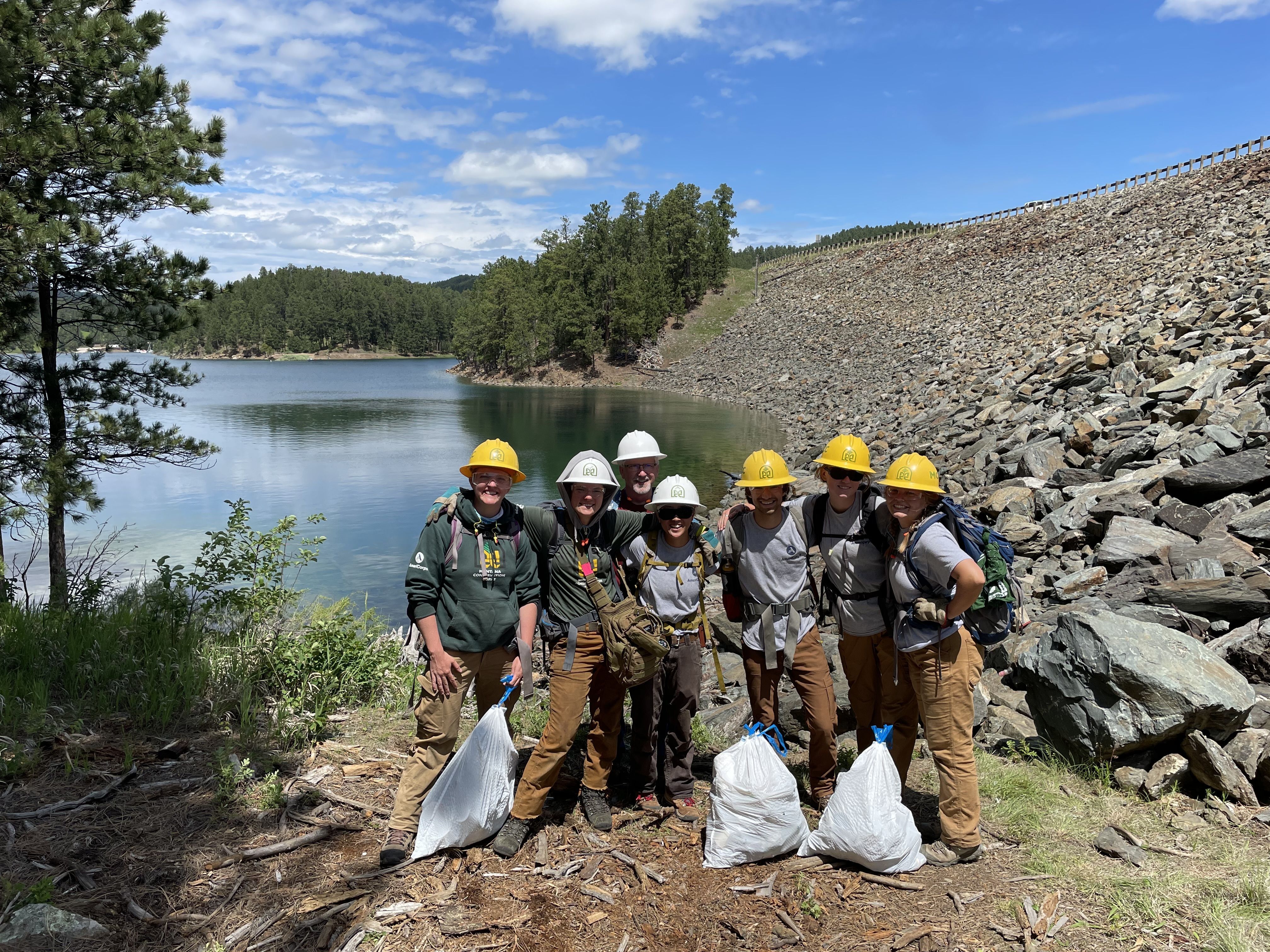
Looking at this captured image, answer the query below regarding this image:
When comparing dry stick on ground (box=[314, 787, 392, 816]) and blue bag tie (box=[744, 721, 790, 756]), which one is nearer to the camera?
blue bag tie (box=[744, 721, 790, 756])

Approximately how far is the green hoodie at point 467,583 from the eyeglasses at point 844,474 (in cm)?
188

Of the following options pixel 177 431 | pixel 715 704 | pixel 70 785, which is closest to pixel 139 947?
pixel 70 785

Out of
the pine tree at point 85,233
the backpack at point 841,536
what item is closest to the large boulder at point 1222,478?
the backpack at point 841,536

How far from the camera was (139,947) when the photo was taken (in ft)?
10.8

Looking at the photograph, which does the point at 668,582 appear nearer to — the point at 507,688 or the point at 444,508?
the point at 507,688

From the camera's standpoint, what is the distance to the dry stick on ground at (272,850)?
3883 mm

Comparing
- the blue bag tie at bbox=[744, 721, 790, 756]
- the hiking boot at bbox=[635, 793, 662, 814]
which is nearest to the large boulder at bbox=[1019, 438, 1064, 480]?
the blue bag tie at bbox=[744, 721, 790, 756]

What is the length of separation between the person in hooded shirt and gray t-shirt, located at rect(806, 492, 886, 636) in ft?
3.59

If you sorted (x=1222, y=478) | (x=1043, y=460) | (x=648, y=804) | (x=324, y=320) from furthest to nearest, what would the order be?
(x=324, y=320) < (x=1043, y=460) < (x=1222, y=478) < (x=648, y=804)

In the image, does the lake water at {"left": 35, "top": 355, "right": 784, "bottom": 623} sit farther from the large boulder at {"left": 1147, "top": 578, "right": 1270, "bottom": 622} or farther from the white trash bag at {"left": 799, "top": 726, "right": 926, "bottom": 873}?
the large boulder at {"left": 1147, "top": 578, "right": 1270, "bottom": 622}

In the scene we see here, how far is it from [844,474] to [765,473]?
0.48 metres

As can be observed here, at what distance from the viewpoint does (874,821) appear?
12.5 feet

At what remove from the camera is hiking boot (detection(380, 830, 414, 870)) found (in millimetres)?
3900

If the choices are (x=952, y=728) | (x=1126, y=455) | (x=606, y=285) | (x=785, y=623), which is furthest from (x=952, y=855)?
(x=606, y=285)
